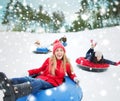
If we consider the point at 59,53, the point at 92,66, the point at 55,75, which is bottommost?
the point at 92,66

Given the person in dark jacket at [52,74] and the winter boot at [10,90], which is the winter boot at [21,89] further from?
the person in dark jacket at [52,74]

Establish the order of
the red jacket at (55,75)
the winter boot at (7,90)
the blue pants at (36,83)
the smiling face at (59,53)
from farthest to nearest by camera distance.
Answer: the smiling face at (59,53) → the red jacket at (55,75) → the blue pants at (36,83) → the winter boot at (7,90)

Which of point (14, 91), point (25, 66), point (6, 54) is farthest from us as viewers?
point (6, 54)

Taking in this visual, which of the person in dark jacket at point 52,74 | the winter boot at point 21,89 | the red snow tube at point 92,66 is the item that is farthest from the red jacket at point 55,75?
the red snow tube at point 92,66

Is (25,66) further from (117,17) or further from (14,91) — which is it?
(117,17)

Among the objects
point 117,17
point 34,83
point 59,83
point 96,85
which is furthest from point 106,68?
point 117,17

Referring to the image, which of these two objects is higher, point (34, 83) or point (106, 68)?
point (34, 83)

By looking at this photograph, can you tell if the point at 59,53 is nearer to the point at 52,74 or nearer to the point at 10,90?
the point at 52,74

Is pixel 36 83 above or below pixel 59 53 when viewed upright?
below

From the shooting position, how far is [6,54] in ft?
21.3

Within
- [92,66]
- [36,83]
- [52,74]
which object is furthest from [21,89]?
[92,66]

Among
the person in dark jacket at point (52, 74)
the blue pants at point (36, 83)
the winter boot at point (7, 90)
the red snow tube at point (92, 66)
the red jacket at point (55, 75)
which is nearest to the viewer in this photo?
the winter boot at point (7, 90)

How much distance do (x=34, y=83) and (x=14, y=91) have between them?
0.35 metres

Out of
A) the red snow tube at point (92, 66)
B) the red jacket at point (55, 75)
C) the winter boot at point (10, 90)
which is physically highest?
the winter boot at point (10, 90)
